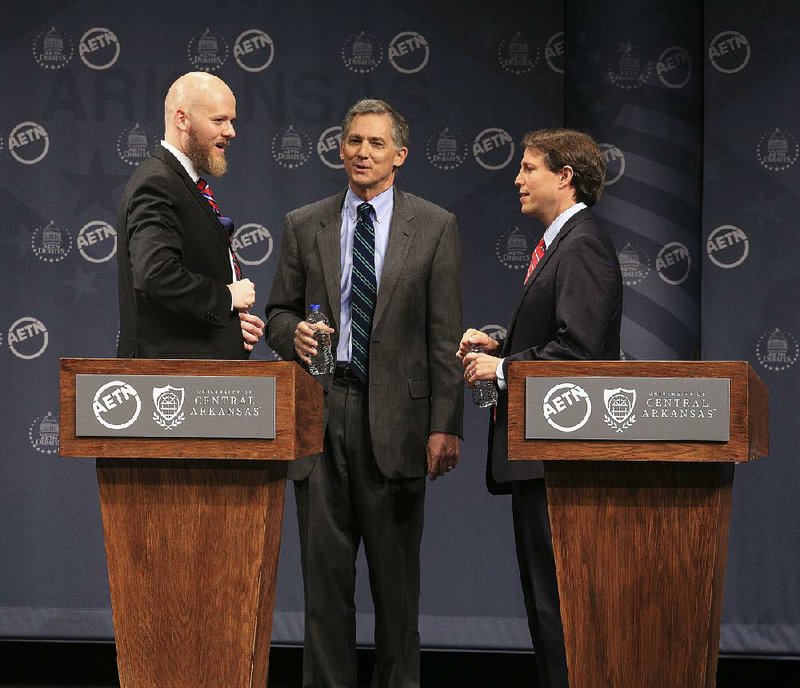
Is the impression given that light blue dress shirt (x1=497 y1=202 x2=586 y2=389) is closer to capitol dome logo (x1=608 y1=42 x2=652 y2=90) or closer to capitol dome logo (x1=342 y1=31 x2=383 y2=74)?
capitol dome logo (x1=608 y1=42 x2=652 y2=90)

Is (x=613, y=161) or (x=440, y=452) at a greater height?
(x=613, y=161)

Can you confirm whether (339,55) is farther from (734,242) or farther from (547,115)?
(734,242)

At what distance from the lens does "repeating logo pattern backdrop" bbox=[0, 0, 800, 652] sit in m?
4.45

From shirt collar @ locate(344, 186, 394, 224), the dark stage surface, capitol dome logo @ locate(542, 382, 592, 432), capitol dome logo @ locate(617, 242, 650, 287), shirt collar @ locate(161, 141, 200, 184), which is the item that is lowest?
the dark stage surface

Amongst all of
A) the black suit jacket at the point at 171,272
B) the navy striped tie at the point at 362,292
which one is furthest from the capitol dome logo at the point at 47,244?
the black suit jacket at the point at 171,272

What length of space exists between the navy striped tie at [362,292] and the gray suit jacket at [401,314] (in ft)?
0.10

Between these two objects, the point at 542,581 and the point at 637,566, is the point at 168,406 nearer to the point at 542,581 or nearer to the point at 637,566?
the point at 637,566

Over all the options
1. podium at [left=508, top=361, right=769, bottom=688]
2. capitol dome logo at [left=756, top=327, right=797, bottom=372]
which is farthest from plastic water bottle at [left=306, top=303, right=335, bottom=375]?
capitol dome logo at [left=756, top=327, right=797, bottom=372]

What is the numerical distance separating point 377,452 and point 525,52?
2019 millimetres

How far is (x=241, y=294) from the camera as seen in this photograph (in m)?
2.81

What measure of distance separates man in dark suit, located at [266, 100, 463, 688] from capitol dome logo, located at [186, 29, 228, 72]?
135 centimetres

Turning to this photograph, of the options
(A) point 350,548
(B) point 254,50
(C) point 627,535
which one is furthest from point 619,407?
(B) point 254,50

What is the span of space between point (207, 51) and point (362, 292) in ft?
5.65

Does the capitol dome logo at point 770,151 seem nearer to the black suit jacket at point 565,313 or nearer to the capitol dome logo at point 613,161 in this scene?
the capitol dome logo at point 613,161
